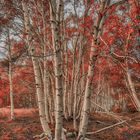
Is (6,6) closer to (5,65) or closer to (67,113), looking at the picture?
(67,113)

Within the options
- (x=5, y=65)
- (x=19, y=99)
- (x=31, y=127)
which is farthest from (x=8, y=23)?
(x=19, y=99)

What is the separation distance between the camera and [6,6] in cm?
1064

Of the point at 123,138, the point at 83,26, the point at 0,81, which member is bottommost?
the point at 123,138

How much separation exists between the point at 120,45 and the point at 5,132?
6526 millimetres

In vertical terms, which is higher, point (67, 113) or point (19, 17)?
point (19, 17)

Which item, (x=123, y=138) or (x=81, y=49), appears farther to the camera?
(x=81, y=49)

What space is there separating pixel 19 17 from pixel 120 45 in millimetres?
4794

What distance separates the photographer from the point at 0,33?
1652cm

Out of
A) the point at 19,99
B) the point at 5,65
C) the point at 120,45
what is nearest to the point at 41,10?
the point at 120,45

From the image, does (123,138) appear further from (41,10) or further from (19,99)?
(19,99)

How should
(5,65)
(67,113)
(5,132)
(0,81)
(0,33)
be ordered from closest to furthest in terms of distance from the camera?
1. (5,132)
2. (67,113)
3. (0,33)
4. (5,65)
5. (0,81)

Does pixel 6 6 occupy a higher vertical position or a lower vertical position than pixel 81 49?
higher

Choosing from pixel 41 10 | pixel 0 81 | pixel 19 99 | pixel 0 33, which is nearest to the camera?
pixel 41 10

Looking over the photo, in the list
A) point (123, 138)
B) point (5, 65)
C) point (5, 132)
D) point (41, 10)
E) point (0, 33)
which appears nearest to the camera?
point (41, 10)
